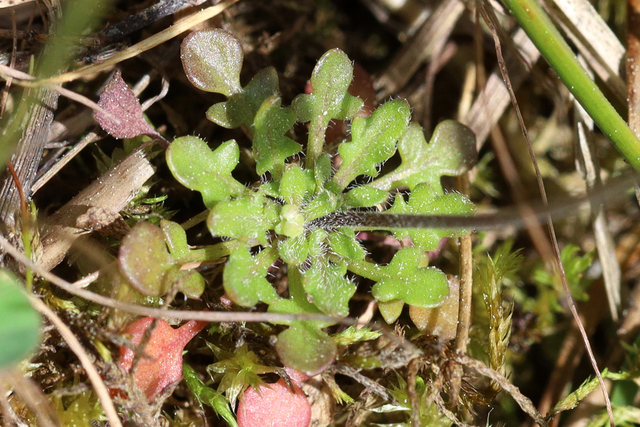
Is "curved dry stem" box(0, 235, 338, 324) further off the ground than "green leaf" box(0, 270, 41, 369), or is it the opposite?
"green leaf" box(0, 270, 41, 369)

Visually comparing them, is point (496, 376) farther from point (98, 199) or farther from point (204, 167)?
point (98, 199)

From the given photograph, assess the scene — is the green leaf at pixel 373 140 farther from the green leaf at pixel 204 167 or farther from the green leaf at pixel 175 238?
the green leaf at pixel 175 238

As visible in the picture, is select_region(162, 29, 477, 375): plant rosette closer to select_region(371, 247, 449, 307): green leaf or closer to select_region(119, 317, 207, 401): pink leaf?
select_region(371, 247, 449, 307): green leaf

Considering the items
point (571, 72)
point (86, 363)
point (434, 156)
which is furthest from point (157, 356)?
point (571, 72)

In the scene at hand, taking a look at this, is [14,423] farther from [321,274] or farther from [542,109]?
[542,109]

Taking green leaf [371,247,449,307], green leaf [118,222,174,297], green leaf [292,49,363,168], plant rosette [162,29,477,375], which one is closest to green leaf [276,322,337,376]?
plant rosette [162,29,477,375]

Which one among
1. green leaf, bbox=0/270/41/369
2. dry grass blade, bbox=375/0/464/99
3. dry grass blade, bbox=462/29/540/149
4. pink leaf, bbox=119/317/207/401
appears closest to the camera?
green leaf, bbox=0/270/41/369
